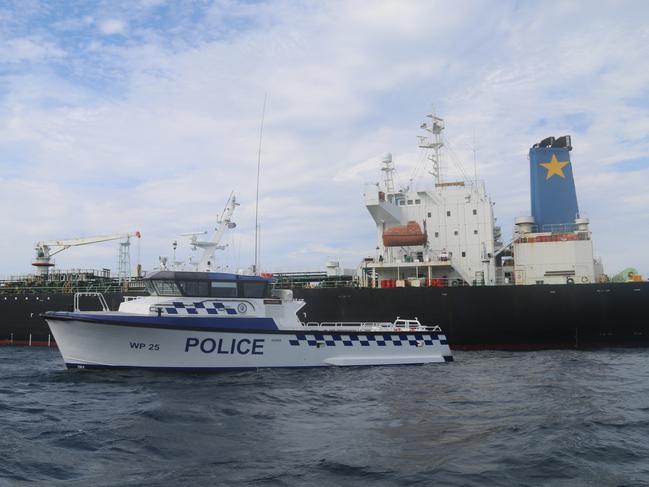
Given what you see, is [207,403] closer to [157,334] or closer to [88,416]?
[88,416]

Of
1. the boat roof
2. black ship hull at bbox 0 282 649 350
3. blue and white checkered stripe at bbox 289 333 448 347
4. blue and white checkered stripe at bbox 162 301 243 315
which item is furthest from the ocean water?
black ship hull at bbox 0 282 649 350

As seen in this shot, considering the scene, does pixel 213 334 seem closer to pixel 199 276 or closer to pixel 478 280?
pixel 199 276

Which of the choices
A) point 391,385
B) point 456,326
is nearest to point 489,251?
point 456,326

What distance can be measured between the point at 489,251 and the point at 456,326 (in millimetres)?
4524

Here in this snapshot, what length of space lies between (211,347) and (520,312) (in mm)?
12849

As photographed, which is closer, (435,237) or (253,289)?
(253,289)

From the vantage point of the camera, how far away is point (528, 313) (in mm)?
20469

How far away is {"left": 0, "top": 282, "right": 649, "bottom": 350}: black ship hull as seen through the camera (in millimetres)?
20016

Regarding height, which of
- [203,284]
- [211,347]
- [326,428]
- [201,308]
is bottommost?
[326,428]

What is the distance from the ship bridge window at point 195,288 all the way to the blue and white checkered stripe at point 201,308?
10.1 inches

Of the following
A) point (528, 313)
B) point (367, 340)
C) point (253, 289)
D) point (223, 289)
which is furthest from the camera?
point (528, 313)

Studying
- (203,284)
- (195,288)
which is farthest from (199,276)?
(195,288)

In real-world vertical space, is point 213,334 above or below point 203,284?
below

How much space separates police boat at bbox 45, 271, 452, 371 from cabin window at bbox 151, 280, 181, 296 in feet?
0.09
